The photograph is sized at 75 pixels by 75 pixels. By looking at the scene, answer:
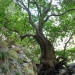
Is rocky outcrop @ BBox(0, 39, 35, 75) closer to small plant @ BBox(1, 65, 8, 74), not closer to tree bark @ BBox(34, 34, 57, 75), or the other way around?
small plant @ BBox(1, 65, 8, 74)

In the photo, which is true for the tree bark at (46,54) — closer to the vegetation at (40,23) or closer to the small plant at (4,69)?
the vegetation at (40,23)

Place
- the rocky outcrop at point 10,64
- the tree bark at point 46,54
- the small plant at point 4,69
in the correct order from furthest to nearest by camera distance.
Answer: the tree bark at point 46,54
the rocky outcrop at point 10,64
the small plant at point 4,69

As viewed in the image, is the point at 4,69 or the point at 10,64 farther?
the point at 10,64

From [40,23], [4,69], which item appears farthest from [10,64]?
[40,23]

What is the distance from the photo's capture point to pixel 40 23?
40.7 feet

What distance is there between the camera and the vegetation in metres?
11.3

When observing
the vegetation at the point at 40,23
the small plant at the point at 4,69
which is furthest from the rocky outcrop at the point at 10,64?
the vegetation at the point at 40,23

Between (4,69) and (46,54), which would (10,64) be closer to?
(4,69)

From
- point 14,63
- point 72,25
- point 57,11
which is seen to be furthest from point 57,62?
point 14,63

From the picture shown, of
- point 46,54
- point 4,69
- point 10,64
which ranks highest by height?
point 46,54

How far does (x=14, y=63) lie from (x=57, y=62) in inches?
223

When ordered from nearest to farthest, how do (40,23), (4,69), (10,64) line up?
(4,69) → (10,64) → (40,23)

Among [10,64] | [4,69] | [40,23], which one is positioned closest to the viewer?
[4,69]

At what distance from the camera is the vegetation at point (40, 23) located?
11274 millimetres
